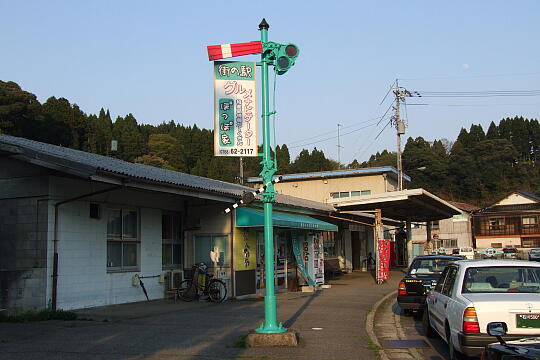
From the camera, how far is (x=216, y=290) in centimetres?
1571

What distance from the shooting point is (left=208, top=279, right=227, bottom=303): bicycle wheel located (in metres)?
15.6

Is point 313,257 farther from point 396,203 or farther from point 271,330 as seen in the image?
point 271,330

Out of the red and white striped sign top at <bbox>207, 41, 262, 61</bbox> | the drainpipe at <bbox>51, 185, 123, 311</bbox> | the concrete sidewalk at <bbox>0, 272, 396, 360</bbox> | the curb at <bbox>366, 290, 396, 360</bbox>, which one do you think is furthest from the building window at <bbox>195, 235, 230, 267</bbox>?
the red and white striped sign top at <bbox>207, 41, 262, 61</bbox>

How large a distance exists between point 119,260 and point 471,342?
10411mm

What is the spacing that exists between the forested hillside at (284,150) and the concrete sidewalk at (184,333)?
40.8m

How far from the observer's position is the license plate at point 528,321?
258 inches

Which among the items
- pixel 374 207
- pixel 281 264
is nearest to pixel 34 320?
pixel 281 264

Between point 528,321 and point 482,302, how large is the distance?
0.57 meters

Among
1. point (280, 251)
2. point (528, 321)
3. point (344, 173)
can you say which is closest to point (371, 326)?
point (528, 321)

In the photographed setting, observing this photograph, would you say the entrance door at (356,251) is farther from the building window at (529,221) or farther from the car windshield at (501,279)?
the building window at (529,221)

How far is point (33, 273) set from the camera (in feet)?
39.4

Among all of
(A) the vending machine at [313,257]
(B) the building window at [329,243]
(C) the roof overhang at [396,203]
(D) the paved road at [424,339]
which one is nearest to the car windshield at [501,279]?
(D) the paved road at [424,339]

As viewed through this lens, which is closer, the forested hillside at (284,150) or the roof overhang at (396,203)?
the roof overhang at (396,203)

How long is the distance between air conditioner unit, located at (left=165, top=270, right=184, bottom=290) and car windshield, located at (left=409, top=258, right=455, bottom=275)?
7150mm
